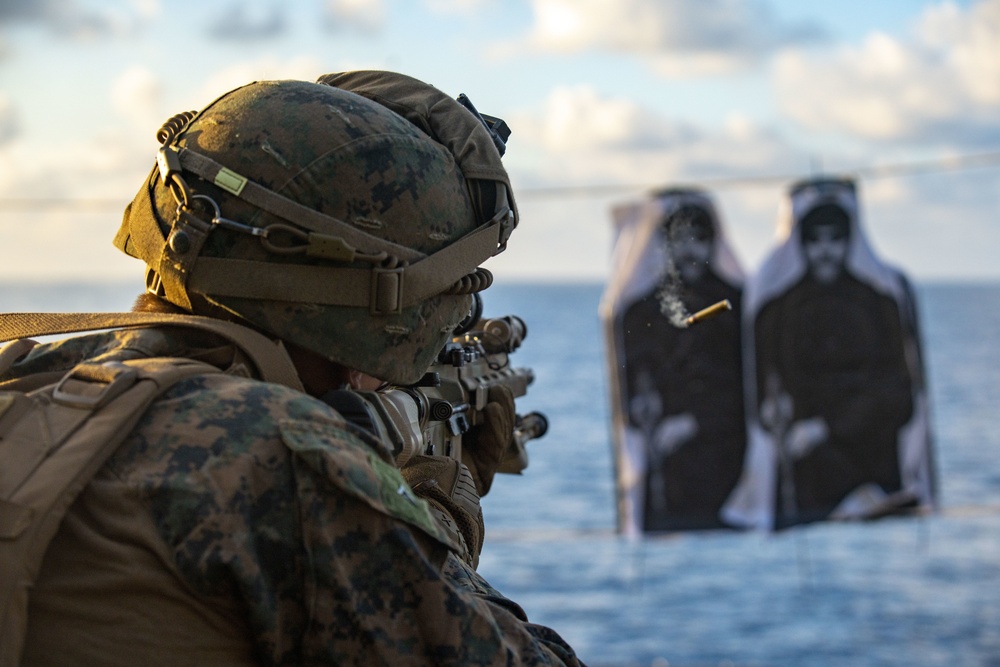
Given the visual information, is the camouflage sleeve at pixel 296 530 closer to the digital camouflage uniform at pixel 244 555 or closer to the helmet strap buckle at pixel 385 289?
the digital camouflage uniform at pixel 244 555

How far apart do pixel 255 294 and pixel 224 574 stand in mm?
550

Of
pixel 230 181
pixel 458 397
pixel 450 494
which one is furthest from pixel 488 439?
pixel 230 181

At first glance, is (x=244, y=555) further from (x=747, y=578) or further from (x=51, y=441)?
(x=747, y=578)

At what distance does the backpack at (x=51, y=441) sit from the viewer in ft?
5.77

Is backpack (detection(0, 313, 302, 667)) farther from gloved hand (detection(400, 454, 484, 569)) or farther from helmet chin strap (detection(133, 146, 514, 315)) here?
gloved hand (detection(400, 454, 484, 569))

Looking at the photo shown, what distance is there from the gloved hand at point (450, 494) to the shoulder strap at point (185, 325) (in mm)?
612

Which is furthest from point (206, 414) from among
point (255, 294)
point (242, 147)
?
point (242, 147)

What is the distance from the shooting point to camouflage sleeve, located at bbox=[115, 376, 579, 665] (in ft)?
5.96

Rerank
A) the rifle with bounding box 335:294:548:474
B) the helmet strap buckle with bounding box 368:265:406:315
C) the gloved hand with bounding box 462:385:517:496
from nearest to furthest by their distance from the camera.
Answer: the helmet strap buckle with bounding box 368:265:406:315, the rifle with bounding box 335:294:548:474, the gloved hand with bounding box 462:385:517:496

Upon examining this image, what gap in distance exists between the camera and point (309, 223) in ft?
7.16

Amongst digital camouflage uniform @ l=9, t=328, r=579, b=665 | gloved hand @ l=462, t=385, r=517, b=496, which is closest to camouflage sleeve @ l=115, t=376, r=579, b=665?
digital camouflage uniform @ l=9, t=328, r=579, b=665

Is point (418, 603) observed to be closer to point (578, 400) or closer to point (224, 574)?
point (224, 574)

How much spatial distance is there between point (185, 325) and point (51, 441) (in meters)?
0.32

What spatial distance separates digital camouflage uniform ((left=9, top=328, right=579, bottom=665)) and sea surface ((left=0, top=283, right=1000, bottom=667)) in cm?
986
